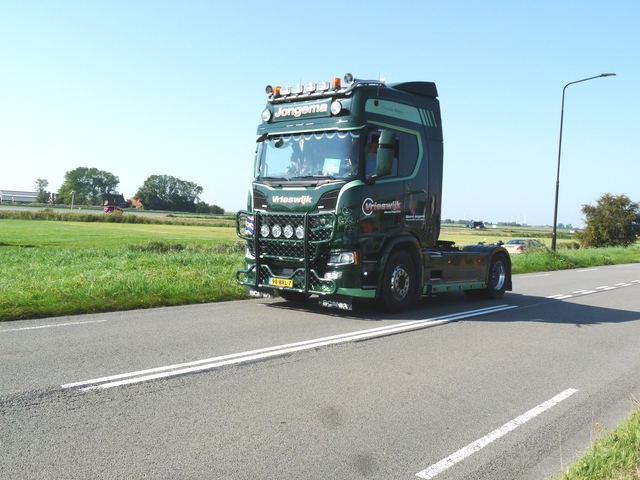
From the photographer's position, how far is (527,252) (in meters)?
31.2

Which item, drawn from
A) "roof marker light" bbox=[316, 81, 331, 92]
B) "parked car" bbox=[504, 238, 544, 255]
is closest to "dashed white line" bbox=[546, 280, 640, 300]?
"roof marker light" bbox=[316, 81, 331, 92]

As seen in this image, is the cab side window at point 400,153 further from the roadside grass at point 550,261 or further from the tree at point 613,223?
the tree at point 613,223

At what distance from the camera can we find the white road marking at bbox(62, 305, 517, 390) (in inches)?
216

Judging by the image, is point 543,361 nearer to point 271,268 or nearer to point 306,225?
point 306,225

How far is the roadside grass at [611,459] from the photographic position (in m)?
3.63

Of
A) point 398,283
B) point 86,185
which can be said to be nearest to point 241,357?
point 398,283

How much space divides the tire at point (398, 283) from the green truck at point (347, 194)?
0.06 feet

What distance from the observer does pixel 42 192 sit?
15462 cm

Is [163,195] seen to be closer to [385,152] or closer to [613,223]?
[613,223]

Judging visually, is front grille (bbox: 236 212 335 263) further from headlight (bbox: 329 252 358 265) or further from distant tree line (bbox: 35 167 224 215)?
distant tree line (bbox: 35 167 224 215)

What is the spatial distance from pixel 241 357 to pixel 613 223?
186 feet

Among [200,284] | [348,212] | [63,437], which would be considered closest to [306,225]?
[348,212]

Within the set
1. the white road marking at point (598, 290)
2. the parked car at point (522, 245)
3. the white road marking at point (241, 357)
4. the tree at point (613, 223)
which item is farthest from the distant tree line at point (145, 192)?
the white road marking at point (241, 357)

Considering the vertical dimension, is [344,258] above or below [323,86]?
below
